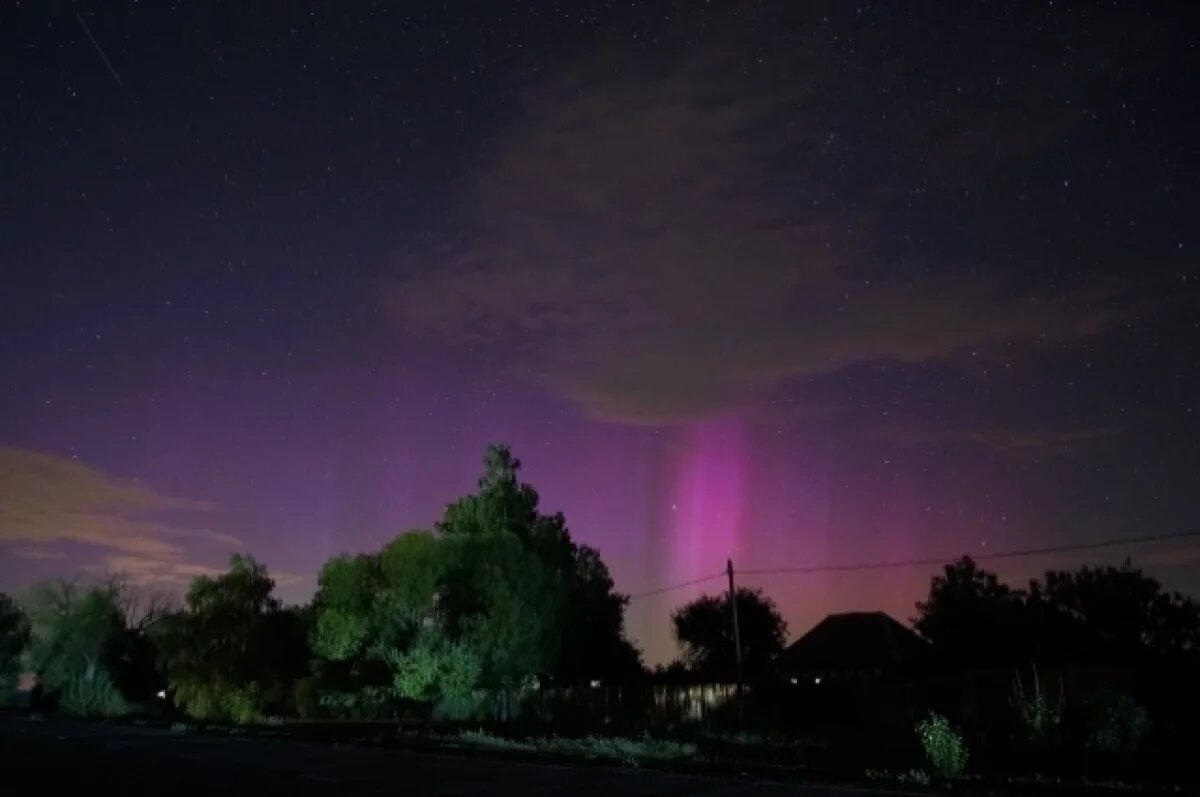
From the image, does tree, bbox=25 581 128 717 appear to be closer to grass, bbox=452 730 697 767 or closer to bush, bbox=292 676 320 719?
bush, bbox=292 676 320 719

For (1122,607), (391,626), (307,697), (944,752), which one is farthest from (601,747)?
(1122,607)

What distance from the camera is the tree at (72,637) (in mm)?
80562

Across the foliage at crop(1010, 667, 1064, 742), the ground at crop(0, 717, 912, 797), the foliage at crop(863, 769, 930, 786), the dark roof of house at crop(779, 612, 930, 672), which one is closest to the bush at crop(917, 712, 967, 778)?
the foliage at crop(863, 769, 930, 786)

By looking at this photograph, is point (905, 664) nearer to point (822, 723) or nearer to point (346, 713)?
point (822, 723)

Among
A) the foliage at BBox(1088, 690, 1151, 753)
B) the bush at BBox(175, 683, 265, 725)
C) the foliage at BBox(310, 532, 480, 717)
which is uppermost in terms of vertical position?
the foliage at BBox(310, 532, 480, 717)

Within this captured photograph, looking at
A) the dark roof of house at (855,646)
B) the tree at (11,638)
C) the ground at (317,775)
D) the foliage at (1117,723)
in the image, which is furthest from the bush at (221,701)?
the tree at (11,638)

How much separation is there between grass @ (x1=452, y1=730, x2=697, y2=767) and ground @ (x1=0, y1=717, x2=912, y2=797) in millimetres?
2087

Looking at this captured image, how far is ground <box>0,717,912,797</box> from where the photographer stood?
61.1ft

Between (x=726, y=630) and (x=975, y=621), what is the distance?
3022 cm

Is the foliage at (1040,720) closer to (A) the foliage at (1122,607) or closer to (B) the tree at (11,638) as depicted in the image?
(A) the foliage at (1122,607)

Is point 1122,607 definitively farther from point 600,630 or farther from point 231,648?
point 231,648

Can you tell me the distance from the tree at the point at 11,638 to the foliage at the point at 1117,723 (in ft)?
324

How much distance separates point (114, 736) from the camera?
4097 cm

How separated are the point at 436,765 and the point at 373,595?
66.4 feet
